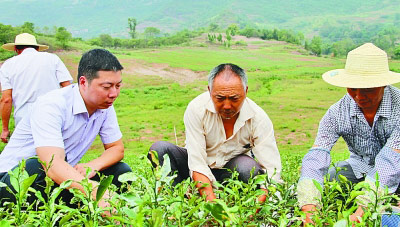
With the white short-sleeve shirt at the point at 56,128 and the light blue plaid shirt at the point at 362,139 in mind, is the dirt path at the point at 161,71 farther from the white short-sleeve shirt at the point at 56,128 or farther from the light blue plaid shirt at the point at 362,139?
the light blue plaid shirt at the point at 362,139

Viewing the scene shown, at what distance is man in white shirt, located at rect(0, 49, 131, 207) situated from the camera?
2.42 m

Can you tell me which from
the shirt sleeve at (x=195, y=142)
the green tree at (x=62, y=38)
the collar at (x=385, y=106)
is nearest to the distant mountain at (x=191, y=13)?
the green tree at (x=62, y=38)

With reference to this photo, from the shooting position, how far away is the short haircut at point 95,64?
246 centimetres

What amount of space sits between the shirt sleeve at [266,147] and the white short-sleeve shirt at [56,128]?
3.74ft

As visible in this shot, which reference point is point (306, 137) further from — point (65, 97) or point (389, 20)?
point (389, 20)

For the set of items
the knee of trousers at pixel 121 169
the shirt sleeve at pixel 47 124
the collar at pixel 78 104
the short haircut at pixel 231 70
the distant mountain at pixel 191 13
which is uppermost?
the distant mountain at pixel 191 13

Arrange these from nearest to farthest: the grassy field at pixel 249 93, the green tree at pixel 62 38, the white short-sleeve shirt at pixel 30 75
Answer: the white short-sleeve shirt at pixel 30 75, the grassy field at pixel 249 93, the green tree at pixel 62 38

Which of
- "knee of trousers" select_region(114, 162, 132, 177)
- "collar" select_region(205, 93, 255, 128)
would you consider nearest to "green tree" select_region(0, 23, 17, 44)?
"knee of trousers" select_region(114, 162, 132, 177)

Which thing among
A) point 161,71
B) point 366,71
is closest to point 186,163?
point 366,71

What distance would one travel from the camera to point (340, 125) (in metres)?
2.73

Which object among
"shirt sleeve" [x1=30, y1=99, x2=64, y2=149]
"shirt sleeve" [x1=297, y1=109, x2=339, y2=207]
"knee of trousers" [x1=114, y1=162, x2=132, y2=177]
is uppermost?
"shirt sleeve" [x1=30, y1=99, x2=64, y2=149]

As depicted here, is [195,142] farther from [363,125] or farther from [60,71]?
[60,71]

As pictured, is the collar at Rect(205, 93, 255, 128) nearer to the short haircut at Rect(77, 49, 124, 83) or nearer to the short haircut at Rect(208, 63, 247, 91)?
the short haircut at Rect(208, 63, 247, 91)

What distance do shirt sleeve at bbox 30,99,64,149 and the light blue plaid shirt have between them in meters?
1.56
